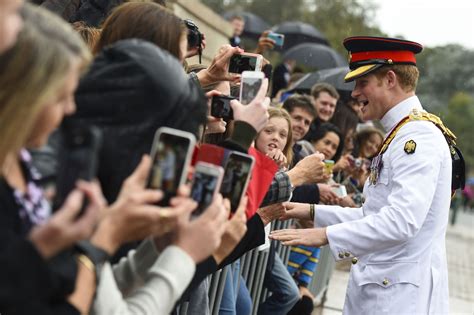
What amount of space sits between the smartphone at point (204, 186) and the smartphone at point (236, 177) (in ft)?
0.82

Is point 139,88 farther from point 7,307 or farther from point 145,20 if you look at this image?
point 7,307

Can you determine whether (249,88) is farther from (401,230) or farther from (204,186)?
(401,230)

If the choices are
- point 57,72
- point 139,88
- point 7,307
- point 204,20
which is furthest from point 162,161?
point 204,20

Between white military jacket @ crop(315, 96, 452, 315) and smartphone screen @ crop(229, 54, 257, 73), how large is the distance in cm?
83

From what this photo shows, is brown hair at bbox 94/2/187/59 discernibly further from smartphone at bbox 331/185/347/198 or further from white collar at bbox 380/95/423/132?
smartphone at bbox 331/185/347/198

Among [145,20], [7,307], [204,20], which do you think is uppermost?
[204,20]

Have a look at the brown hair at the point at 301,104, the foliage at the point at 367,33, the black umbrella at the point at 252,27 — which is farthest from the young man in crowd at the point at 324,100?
the foliage at the point at 367,33

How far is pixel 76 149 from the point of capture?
184cm

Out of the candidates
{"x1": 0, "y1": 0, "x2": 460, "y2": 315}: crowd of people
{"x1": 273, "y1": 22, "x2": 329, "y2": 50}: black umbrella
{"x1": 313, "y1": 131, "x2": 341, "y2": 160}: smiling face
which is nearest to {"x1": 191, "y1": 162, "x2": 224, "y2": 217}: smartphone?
{"x1": 0, "y1": 0, "x2": 460, "y2": 315}: crowd of people

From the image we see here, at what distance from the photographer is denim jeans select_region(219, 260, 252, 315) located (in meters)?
4.39

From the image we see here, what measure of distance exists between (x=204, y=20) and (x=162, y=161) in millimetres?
9330

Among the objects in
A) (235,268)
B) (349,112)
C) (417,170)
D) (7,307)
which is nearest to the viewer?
(7,307)

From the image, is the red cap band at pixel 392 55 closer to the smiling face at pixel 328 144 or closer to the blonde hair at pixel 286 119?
the blonde hair at pixel 286 119

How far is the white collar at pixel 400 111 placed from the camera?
13.5 feet
